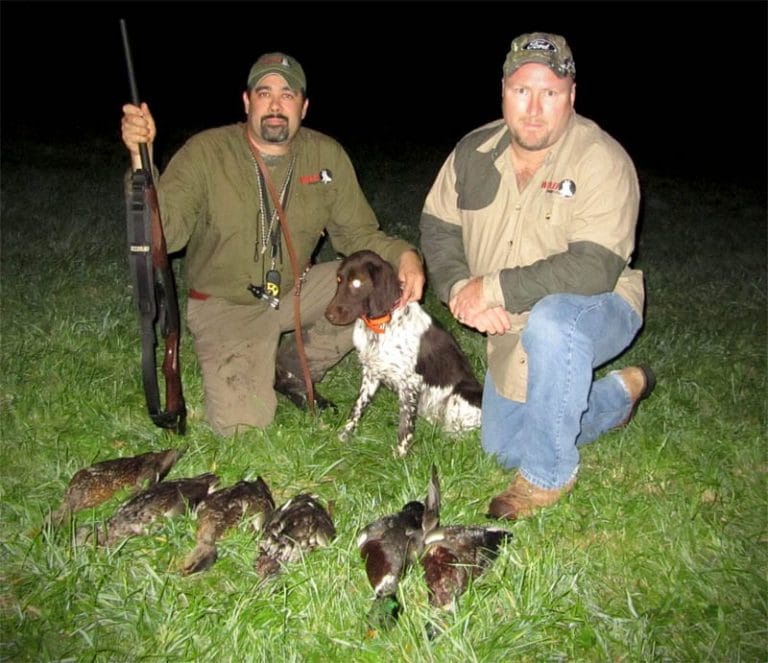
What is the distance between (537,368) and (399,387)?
1308 millimetres

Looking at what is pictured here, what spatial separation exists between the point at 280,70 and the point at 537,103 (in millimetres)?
1728

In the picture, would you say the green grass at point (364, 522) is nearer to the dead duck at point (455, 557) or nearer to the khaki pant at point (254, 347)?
the dead duck at point (455, 557)

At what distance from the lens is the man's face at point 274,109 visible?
185 inches

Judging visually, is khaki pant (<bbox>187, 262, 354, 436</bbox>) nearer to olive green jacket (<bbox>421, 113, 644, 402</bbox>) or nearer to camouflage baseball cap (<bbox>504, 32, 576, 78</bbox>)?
olive green jacket (<bbox>421, 113, 644, 402</bbox>)

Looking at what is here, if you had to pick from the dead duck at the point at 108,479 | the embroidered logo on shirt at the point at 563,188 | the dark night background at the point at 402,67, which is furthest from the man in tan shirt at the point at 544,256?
the dark night background at the point at 402,67

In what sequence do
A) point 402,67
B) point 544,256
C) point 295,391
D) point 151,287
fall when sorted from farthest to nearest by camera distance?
point 402,67, point 295,391, point 151,287, point 544,256

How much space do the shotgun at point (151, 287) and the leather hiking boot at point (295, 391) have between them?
0.89 m

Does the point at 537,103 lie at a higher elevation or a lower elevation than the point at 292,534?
higher

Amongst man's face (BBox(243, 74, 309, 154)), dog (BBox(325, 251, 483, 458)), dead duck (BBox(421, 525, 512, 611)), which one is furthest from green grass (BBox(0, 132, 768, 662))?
man's face (BBox(243, 74, 309, 154))

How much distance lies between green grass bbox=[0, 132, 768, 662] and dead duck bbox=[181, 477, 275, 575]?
8 cm

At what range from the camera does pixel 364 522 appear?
3.69 m

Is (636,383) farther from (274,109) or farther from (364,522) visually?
(274,109)

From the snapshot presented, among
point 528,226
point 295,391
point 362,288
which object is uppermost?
point 528,226

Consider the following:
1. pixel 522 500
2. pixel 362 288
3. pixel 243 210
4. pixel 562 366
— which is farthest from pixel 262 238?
pixel 522 500
